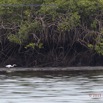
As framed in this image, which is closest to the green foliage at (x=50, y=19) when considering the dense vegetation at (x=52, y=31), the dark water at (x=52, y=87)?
the dense vegetation at (x=52, y=31)

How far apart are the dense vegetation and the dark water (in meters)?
3.78

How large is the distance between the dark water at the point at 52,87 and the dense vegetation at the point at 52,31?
12.4 ft

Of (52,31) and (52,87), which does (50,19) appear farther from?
(52,87)

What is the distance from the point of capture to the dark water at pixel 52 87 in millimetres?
20375

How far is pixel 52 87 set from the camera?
24.0 meters

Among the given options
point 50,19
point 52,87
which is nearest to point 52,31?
point 50,19

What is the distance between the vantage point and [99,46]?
3388cm

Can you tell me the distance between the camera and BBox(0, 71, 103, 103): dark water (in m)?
20.4

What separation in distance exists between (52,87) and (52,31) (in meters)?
10.9

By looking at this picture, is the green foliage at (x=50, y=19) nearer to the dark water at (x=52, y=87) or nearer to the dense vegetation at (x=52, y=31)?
the dense vegetation at (x=52, y=31)

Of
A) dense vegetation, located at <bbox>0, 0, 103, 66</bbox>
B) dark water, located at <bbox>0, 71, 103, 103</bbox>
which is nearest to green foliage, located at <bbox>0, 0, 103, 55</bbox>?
dense vegetation, located at <bbox>0, 0, 103, 66</bbox>

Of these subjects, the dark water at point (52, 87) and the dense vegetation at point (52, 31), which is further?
the dense vegetation at point (52, 31)

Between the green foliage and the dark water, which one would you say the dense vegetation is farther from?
the dark water

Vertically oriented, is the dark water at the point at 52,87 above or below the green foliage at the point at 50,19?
below
